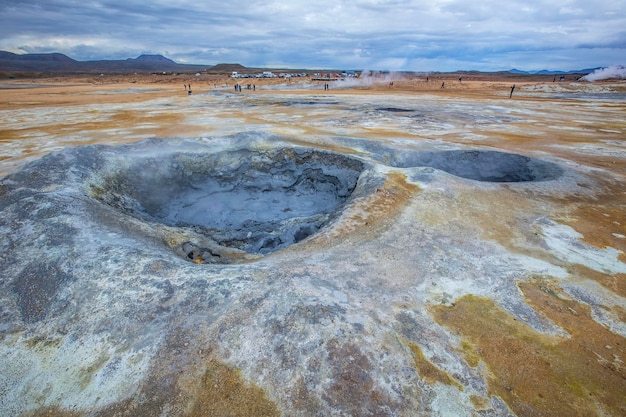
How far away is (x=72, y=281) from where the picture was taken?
12.6 ft

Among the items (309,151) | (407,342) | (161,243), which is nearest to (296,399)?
(407,342)

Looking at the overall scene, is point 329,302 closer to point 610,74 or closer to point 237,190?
point 237,190

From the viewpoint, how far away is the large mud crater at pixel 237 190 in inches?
299

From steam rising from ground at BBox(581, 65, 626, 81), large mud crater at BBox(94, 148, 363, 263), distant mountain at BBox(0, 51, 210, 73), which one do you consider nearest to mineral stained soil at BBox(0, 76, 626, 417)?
large mud crater at BBox(94, 148, 363, 263)

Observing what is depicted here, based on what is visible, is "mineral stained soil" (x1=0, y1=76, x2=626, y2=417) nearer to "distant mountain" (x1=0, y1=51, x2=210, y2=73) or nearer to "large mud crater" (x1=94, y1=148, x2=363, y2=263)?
"large mud crater" (x1=94, y1=148, x2=363, y2=263)

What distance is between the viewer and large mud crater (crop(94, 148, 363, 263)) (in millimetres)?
7582

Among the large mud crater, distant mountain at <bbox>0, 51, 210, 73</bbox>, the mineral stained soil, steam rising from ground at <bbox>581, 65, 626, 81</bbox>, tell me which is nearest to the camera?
the mineral stained soil

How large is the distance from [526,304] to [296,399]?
2683mm

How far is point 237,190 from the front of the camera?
974cm

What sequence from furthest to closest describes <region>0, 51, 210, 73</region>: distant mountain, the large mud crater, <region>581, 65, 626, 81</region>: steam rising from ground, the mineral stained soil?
<region>0, 51, 210, 73</region>: distant mountain → <region>581, 65, 626, 81</region>: steam rising from ground → the large mud crater → the mineral stained soil

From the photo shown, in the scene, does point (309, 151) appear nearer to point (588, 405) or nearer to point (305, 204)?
point (305, 204)

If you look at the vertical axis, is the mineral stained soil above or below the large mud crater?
above

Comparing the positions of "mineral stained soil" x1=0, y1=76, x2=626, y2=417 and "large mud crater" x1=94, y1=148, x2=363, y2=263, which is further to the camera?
"large mud crater" x1=94, y1=148, x2=363, y2=263

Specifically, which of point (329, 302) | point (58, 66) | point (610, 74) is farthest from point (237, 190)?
point (58, 66)
